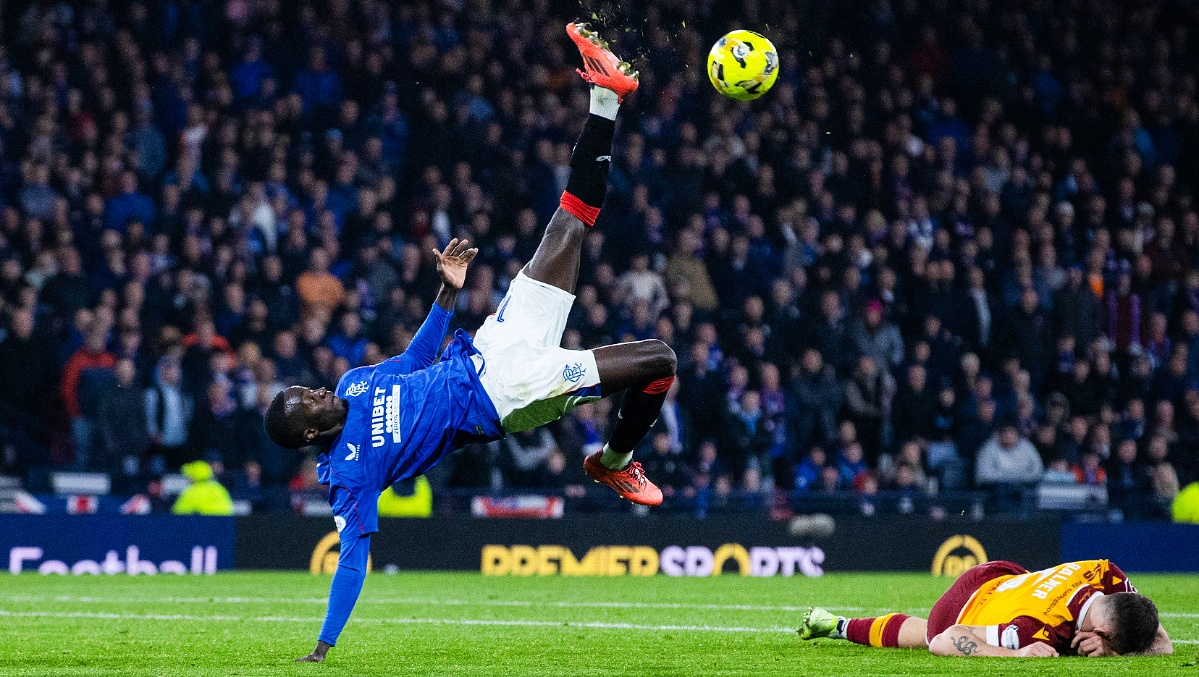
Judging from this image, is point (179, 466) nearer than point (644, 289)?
Yes

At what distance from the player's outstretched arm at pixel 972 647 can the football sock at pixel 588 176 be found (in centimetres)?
281

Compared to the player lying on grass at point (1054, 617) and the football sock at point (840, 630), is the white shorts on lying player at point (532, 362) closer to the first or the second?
the football sock at point (840, 630)

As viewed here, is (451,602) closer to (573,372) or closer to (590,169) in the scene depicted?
(573,372)

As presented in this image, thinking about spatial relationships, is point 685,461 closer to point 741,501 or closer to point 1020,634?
point 741,501

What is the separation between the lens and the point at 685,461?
16281 mm

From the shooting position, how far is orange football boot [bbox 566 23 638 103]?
847 cm

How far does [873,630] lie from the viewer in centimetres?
833

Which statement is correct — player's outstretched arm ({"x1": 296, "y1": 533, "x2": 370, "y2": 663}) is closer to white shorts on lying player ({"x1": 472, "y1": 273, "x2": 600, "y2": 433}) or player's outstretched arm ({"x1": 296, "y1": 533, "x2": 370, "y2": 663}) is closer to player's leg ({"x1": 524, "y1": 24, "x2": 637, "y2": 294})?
white shorts on lying player ({"x1": 472, "y1": 273, "x2": 600, "y2": 433})

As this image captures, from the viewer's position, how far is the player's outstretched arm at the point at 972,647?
7426 mm

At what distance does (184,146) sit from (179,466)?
3.63m

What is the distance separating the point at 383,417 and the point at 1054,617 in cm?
340

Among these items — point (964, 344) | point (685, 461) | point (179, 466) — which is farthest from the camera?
point (964, 344)

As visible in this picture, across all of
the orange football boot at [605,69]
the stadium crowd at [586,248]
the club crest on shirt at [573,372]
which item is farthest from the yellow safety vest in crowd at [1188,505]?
the club crest on shirt at [573,372]

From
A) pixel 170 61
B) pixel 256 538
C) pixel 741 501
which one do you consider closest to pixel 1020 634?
pixel 741 501
